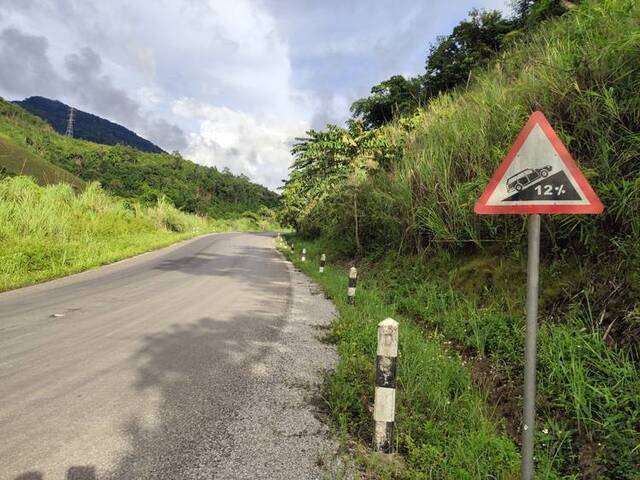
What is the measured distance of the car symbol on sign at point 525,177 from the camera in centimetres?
228

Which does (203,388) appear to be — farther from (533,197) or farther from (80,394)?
(533,197)

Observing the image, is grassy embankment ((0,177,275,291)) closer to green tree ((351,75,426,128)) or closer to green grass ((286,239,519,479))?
green grass ((286,239,519,479))

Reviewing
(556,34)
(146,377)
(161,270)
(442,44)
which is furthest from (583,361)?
(442,44)

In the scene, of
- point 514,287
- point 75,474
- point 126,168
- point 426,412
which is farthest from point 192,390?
point 126,168

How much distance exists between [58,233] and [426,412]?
14.6m

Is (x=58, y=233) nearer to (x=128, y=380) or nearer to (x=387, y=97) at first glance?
(x=128, y=380)

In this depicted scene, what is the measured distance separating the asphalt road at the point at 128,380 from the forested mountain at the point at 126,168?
3647 cm

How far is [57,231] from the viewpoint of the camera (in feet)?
44.9

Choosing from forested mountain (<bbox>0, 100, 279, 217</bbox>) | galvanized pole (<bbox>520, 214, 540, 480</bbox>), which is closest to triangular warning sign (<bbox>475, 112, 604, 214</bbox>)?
galvanized pole (<bbox>520, 214, 540, 480</bbox>)

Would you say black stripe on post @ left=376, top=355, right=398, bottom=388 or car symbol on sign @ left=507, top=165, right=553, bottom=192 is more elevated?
car symbol on sign @ left=507, top=165, right=553, bottom=192

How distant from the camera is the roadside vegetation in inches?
113

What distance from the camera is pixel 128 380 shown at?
3836mm

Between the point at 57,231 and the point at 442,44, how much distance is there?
22.6 meters

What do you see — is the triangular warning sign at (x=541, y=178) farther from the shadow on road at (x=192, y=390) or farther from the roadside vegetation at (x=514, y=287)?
the shadow on road at (x=192, y=390)
